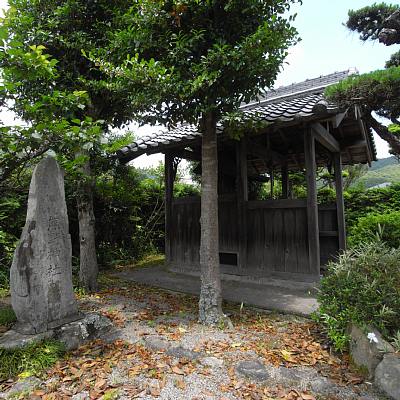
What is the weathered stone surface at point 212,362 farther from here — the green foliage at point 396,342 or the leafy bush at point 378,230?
the leafy bush at point 378,230

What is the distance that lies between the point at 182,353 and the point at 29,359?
1619 millimetres

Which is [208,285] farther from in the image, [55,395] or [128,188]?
[128,188]

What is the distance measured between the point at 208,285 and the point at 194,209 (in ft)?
11.9

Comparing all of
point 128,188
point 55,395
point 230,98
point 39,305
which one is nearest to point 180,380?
point 55,395

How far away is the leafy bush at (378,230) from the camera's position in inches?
211

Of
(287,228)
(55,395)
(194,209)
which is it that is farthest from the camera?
(194,209)

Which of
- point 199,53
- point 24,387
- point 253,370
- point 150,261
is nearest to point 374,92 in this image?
point 199,53

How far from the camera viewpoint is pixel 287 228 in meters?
6.08

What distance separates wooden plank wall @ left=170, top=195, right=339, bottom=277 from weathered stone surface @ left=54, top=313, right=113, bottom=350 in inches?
146

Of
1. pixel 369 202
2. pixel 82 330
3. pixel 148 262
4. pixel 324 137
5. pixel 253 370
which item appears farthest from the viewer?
pixel 369 202

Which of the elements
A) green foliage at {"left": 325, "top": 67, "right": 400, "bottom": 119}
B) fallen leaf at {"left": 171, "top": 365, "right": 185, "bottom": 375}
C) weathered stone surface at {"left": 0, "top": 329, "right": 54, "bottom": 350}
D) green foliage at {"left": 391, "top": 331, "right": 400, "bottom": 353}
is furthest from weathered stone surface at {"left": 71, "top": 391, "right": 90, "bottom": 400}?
green foliage at {"left": 325, "top": 67, "right": 400, "bottom": 119}

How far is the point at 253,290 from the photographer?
18.9 feet

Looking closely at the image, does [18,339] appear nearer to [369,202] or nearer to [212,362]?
[212,362]

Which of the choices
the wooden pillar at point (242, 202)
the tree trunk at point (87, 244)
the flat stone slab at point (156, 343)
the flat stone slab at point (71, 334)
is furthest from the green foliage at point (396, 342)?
the tree trunk at point (87, 244)
